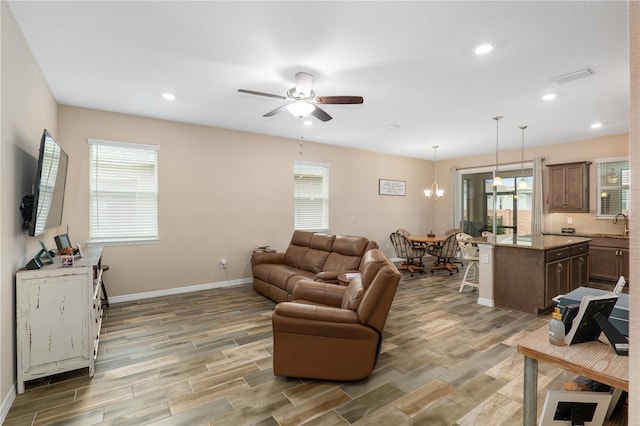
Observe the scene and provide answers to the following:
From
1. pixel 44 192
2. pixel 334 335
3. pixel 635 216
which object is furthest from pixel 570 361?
pixel 44 192

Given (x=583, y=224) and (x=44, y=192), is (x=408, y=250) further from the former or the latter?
(x=44, y=192)

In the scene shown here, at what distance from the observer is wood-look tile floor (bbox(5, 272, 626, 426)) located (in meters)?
2.16

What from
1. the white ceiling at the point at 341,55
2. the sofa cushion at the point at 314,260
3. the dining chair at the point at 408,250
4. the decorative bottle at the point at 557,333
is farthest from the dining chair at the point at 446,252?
the decorative bottle at the point at 557,333

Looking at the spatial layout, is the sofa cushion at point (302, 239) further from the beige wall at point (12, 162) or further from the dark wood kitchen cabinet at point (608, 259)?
the dark wood kitchen cabinet at point (608, 259)

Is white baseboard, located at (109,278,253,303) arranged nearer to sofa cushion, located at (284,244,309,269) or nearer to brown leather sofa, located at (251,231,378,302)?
brown leather sofa, located at (251,231,378,302)

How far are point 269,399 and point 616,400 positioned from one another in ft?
6.93

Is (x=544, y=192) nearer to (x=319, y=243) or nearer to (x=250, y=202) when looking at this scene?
(x=319, y=243)

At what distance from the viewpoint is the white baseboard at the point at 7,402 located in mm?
2114

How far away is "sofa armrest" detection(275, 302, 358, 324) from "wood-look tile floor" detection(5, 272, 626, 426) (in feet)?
1.84

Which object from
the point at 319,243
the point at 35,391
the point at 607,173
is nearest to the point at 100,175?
the point at 35,391

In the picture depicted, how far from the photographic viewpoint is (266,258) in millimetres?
5305

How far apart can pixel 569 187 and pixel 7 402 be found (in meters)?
8.82

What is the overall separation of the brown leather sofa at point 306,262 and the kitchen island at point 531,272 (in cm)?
188

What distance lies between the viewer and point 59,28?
2568 millimetres
